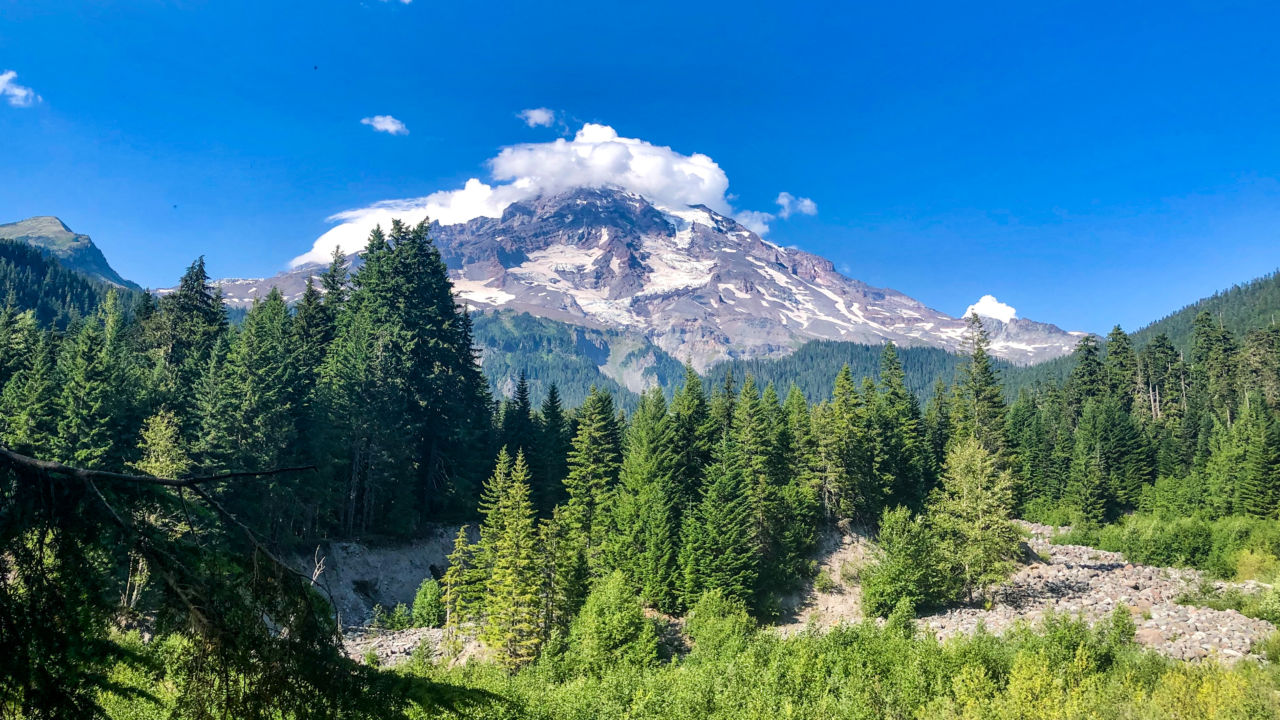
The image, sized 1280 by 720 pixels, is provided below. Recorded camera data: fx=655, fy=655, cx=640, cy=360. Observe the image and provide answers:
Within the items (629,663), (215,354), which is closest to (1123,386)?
(629,663)

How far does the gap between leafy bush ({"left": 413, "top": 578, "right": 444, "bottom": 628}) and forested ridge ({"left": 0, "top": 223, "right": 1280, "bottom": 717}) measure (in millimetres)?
186

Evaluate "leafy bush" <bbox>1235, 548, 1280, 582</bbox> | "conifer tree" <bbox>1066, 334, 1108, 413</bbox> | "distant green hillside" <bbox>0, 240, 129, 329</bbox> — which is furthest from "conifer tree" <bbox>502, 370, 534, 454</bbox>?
"distant green hillside" <bbox>0, 240, 129, 329</bbox>

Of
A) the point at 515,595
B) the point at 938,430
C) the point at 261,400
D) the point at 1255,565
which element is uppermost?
the point at 261,400

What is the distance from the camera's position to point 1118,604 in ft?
112

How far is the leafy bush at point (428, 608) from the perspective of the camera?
35719mm

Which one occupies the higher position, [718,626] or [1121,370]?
[1121,370]

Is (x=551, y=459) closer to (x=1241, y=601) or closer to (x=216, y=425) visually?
(x=216, y=425)

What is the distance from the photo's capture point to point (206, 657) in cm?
365

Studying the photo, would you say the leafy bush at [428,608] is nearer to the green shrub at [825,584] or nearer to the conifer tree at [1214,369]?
the green shrub at [825,584]

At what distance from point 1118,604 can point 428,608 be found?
3651cm

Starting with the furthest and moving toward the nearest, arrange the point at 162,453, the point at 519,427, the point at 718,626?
the point at 519,427 < the point at 718,626 < the point at 162,453

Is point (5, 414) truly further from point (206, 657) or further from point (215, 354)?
point (206, 657)

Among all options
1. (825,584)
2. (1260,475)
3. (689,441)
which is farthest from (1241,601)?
(689,441)

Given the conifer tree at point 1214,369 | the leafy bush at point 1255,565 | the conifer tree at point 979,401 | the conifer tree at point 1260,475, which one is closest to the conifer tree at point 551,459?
the conifer tree at point 979,401
